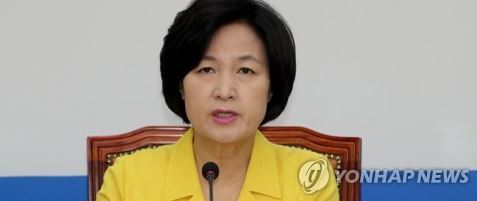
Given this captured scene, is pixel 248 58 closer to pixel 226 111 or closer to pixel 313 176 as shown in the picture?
pixel 226 111

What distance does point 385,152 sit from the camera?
1896 mm

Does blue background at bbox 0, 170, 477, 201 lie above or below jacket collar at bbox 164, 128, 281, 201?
below

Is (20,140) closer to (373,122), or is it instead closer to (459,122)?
(373,122)

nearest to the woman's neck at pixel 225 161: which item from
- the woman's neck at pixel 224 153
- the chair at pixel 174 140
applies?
the woman's neck at pixel 224 153

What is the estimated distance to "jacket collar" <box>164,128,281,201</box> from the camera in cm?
105

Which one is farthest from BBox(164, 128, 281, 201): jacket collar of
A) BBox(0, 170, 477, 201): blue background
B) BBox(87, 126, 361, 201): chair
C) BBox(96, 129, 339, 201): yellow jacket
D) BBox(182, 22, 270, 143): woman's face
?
BBox(0, 170, 477, 201): blue background

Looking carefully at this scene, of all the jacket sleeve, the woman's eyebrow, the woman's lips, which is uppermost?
the woman's eyebrow

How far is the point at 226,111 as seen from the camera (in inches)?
37.9

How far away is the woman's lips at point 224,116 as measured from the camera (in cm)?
97

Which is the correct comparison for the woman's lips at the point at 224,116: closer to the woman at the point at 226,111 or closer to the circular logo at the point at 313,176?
the woman at the point at 226,111

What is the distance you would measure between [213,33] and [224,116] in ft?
0.45

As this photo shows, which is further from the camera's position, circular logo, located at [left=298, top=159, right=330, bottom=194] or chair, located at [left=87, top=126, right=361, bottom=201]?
chair, located at [left=87, top=126, right=361, bottom=201]

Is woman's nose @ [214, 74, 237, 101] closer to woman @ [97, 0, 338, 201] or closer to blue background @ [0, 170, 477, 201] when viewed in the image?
woman @ [97, 0, 338, 201]

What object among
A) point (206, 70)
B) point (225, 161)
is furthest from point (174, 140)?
point (206, 70)
